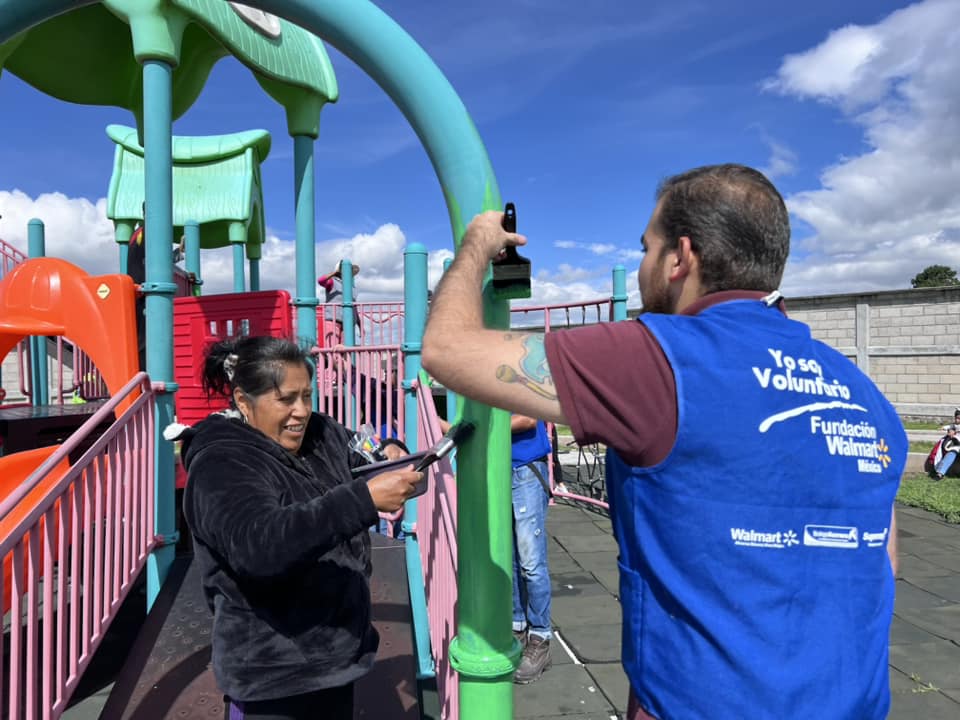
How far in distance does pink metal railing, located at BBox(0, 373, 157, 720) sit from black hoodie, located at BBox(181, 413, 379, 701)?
2.37 ft

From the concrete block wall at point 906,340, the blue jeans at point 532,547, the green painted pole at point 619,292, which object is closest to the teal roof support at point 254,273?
the green painted pole at point 619,292

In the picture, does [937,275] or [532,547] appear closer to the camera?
[532,547]

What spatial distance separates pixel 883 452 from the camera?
116 centimetres

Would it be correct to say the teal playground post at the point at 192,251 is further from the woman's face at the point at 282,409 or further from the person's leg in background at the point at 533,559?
the woman's face at the point at 282,409

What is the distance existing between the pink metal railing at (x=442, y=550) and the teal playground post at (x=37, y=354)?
16.0ft

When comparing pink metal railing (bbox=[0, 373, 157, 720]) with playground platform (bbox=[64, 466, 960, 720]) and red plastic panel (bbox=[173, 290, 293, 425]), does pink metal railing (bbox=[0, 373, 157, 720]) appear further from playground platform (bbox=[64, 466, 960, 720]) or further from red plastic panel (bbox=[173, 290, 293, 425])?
red plastic panel (bbox=[173, 290, 293, 425])

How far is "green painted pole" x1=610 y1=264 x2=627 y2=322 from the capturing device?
6.16m

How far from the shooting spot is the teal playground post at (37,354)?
6270mm

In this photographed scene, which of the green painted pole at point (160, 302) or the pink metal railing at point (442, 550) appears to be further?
the green painted pole at point (160, 302)

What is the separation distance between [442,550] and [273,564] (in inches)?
38.0

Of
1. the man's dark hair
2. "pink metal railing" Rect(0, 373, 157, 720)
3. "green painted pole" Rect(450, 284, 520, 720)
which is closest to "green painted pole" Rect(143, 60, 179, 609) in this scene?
"pink metal railing" Rect(0, 373, 157, 720)

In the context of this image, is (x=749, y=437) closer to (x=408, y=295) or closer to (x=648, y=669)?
(x=648, y=669)

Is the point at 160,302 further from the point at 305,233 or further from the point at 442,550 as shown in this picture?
the point at 305,233

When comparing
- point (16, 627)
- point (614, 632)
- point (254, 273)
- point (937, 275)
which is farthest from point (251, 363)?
point (937, 275)
